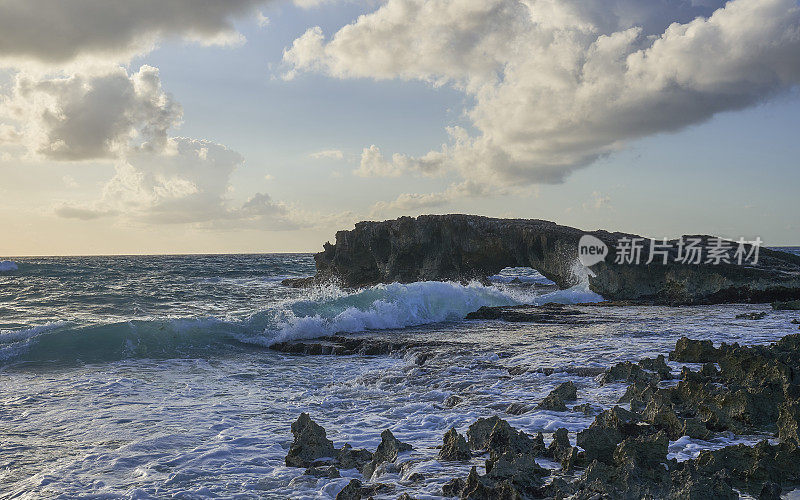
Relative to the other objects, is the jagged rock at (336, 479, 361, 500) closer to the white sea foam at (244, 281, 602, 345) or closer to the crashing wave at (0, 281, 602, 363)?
the crashing wave at (0, 281, 602, 363)

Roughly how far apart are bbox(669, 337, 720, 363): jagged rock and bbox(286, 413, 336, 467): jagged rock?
A: 601 cm

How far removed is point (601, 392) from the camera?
6977 mm

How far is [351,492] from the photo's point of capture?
4.15 meters

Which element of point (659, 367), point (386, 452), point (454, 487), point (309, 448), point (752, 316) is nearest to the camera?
point (454, 487)

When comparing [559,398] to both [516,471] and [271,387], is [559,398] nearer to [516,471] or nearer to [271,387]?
[516,471]

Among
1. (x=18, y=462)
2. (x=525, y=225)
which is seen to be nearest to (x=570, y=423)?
(x=18, y=462)

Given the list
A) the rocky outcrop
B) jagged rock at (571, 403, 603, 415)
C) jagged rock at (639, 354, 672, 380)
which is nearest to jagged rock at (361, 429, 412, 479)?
jagged rock at (571, 403, 603, 415)

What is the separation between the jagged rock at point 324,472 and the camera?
474 cm

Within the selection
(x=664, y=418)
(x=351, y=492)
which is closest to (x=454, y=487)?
(x=351, y=492)

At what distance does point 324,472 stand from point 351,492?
0.73 meters

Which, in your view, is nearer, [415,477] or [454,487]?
[454,487]

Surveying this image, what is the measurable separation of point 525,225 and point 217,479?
22391 millimetres

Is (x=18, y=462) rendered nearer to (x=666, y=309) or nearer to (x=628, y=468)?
(x=628, y=468)

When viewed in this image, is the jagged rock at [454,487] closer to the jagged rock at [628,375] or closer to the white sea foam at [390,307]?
the jagged rock at [628,375]
